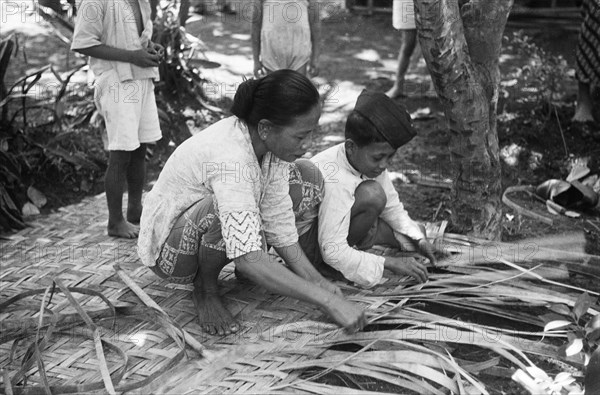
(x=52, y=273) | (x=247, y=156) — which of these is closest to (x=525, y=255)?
(x=247, y=156)

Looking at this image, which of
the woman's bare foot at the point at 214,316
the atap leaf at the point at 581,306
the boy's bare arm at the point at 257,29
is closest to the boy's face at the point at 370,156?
the woman's bare foot at the point at 214,316

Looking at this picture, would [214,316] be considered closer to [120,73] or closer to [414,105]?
[120,73]

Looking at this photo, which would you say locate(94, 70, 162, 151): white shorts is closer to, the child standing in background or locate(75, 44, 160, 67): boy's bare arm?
locate(75, 44, 160, 67): boy's bare arm

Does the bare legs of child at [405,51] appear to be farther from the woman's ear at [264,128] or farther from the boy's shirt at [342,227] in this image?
the woman's ear at [264,128]

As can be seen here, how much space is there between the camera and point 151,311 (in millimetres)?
2629

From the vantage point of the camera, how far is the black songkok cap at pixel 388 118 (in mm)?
2713

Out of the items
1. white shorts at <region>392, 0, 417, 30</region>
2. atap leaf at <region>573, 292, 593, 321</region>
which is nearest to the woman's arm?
atap leaf at <region>573, 292, 593, 321</region>

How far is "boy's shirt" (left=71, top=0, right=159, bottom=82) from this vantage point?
3.23 meters

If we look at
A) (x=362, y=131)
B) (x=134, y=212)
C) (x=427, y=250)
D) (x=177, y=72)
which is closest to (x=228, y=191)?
(x=362, y=131)

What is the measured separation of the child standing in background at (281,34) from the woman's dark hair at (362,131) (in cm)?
192

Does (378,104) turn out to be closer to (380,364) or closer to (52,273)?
(380,364)

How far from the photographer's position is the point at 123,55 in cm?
330

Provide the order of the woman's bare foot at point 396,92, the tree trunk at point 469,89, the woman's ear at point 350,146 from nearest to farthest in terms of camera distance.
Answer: the woman's ear at point 350,146 → the tree trunk at point 469,89 → the woman's bare foot at point 396,92

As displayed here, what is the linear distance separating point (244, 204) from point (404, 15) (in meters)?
3.59
